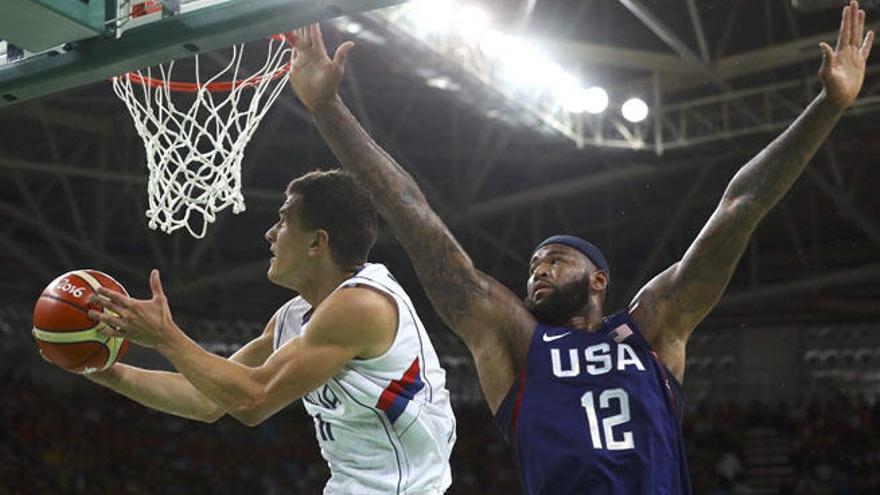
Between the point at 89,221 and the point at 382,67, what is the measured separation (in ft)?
24.9

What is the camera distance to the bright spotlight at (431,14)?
11945 millimetres

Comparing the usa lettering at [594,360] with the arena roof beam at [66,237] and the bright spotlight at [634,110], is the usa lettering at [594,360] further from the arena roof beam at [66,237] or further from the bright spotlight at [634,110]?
the arena roof beam at [66,237]

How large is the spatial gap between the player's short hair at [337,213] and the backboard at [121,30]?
0.75m

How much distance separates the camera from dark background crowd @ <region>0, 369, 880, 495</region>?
659 inches

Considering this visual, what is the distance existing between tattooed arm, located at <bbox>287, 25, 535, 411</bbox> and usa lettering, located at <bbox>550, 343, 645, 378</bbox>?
0.50 feet

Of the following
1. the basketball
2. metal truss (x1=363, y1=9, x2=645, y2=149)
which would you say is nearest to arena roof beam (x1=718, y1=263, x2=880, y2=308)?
metal truss (x1=363, y1=9, x2=645, y2=149)

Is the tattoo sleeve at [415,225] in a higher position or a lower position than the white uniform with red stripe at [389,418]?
higher

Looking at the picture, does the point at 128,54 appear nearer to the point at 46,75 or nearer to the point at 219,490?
the point at 46,75

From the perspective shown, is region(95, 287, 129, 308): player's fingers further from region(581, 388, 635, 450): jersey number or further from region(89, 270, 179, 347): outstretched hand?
region(581, 388, 635, 450): jersey number

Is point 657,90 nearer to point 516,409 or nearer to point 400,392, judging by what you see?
point 516,409

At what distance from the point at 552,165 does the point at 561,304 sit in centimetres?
1378

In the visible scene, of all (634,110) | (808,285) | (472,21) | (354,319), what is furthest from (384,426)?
(808,285)

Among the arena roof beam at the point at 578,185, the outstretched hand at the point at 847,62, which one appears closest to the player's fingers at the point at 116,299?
the outstretched hand at the point at 847,62

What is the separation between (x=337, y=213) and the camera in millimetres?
4039
